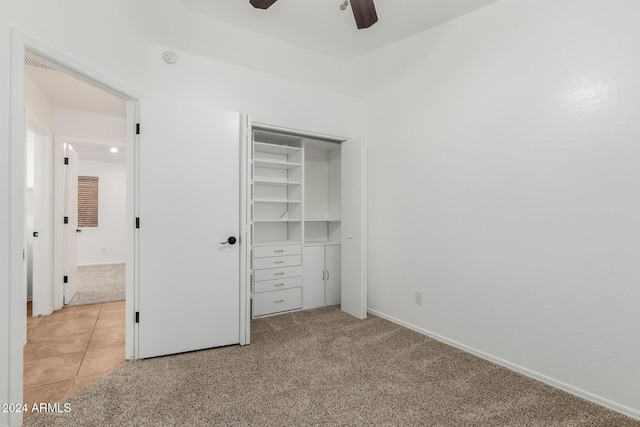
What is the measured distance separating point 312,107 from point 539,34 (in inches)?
81.1

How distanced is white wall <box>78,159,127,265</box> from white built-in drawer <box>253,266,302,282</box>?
17.1 feet

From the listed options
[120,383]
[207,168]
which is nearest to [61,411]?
[120,383]

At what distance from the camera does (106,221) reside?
689 cm

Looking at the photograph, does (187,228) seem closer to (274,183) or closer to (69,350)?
(274,183)

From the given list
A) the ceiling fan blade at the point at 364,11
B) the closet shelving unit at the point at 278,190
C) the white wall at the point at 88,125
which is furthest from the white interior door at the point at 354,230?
the white wall at the point at 88,125

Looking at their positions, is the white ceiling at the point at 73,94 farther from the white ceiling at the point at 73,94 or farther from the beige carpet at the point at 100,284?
the beige carpet at the point at 100,284

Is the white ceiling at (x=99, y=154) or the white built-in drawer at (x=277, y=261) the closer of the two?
the white built-in drawer at (x=277, y=261)

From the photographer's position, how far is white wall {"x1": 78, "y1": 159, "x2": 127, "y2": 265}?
6.71m

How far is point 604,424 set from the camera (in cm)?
172

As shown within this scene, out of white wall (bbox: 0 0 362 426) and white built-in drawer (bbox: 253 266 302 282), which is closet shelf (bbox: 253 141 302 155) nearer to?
white wall (bbox: 0 0 362 426)

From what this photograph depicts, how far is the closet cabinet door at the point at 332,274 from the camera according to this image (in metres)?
3.84

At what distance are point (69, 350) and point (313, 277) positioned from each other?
239 centimetres

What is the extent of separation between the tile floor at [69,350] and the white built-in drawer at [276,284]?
1.33 metres

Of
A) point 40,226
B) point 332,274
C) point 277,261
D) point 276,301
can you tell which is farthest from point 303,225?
point 40,226
